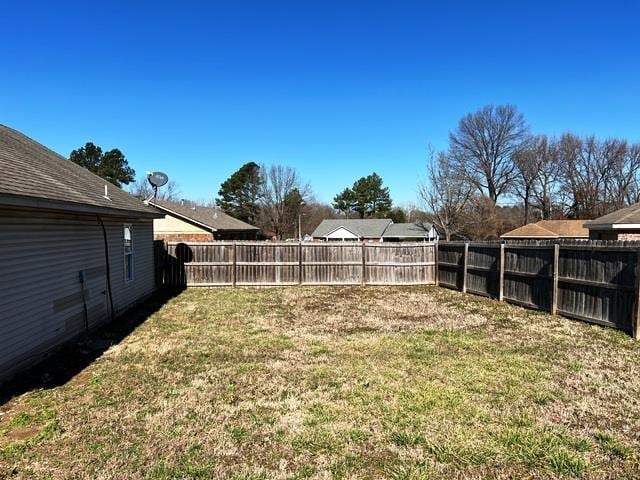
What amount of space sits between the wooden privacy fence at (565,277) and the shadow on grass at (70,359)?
347 inches

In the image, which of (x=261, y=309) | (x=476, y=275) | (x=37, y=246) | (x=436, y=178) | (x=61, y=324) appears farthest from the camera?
(x=436, y=178)

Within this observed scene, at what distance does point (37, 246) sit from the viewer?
5988 mm

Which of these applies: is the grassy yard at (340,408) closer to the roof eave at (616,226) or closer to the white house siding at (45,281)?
the white house siding at (45,281)

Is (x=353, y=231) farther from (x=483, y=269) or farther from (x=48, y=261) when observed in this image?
(x=48, y=261)

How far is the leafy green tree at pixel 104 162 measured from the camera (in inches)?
1486

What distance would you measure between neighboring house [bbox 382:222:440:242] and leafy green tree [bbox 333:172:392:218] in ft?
48.9

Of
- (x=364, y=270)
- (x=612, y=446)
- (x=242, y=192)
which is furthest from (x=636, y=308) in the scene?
(x=242, y=192)

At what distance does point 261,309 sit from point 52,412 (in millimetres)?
6101

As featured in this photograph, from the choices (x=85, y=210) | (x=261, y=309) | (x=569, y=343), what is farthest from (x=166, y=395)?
(x=569, y=343)

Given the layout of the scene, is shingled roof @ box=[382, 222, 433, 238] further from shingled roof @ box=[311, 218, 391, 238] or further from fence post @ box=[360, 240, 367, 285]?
fence post @ box=[360, 240, 367, 285]

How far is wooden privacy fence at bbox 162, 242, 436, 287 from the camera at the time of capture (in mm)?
14773

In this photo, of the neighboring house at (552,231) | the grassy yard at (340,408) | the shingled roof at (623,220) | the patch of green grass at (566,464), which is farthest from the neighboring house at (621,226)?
the neighboring house at (552,231)

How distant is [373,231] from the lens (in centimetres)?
4938

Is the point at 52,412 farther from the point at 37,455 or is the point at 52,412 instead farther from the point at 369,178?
the point at 369,178
